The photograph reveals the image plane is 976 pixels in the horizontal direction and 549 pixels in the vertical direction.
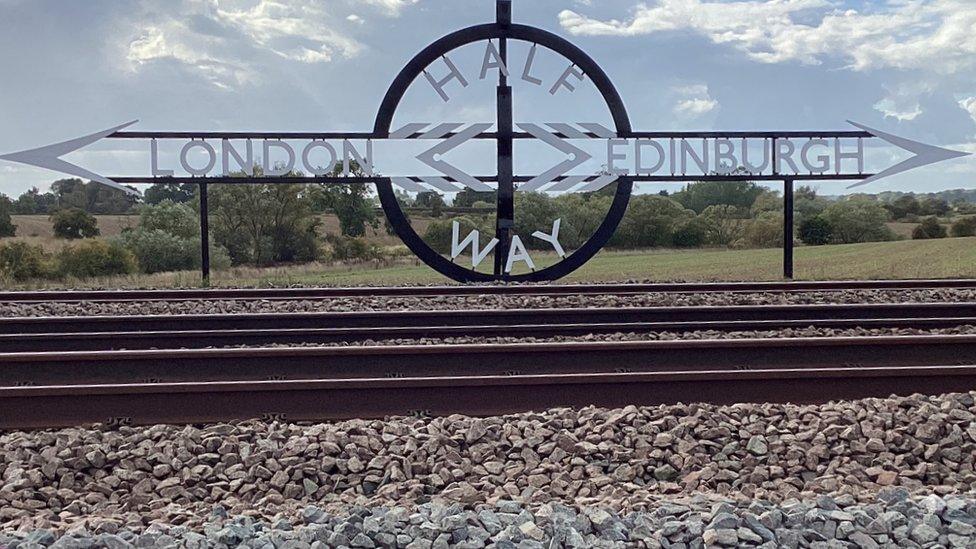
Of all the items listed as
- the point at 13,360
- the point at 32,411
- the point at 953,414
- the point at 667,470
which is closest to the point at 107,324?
the point at 13,360

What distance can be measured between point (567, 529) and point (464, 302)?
761 centimetres

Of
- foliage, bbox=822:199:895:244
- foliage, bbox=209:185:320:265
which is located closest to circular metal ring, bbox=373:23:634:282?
foliage, bbox=209:185:320:265

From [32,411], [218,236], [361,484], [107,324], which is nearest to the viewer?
[361,484]

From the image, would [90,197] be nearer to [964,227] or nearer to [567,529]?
[964,227]

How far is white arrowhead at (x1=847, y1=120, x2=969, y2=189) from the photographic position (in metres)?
18.1

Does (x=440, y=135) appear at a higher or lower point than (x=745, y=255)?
higher

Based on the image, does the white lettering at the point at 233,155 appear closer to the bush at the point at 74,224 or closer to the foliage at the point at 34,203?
the bush at the point at 74,224

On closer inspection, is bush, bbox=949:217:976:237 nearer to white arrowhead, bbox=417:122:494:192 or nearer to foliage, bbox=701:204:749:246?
foliage, bbox=701:204:749:246

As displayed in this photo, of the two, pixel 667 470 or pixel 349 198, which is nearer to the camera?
pixel 667 470

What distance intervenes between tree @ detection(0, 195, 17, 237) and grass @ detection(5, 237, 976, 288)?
11.0 m

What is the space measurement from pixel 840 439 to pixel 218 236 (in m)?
24.6

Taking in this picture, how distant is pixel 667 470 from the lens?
554 cm

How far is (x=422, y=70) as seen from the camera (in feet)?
55.1

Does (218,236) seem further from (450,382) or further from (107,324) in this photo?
(450,382)
